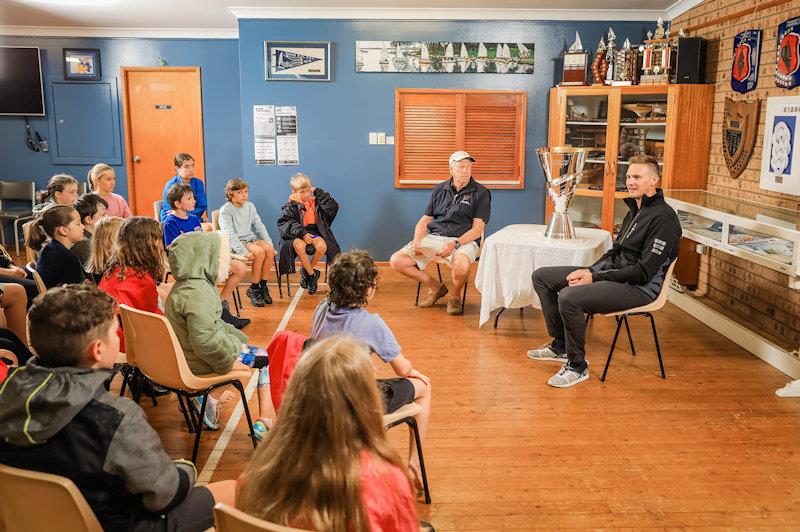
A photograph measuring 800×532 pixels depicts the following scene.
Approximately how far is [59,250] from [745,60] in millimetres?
4774

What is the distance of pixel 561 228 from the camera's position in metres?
4.98

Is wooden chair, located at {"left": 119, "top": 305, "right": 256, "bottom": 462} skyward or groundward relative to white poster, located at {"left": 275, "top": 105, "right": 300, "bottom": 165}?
groundward

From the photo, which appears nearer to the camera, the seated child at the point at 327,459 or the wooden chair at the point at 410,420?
the seated child at the point at 327,459

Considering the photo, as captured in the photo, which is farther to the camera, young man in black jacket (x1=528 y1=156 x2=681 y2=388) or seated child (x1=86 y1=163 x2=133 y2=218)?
seated child (x1=86 y1=163 x2=133 y2=218)

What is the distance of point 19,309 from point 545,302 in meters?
3.06

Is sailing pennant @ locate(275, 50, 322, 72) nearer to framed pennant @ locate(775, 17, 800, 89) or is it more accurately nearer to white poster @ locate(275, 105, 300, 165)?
white poster @ locate(275, 105, 300, 165)

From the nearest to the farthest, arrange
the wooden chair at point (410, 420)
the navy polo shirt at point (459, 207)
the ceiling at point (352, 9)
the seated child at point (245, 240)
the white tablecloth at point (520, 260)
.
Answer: the wooden chair at point (410, 420) → the white tablecloth at point (520, 260) → the navy polo shirt at point (459, 207) → the seated child at point (245, 240) → the ceiling at point (352, 9)

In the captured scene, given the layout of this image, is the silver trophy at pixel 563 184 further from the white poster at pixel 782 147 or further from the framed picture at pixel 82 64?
the framed picture at pixel 82 64

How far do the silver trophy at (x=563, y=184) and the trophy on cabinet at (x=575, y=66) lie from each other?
2.02 m

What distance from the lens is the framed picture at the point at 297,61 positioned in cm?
711

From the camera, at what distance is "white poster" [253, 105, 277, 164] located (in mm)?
7219

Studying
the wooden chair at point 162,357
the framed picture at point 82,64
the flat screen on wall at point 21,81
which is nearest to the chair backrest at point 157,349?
the wooden chair at point 162,357

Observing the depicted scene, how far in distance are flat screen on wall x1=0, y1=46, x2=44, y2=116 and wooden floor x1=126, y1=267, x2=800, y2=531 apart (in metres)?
5.59

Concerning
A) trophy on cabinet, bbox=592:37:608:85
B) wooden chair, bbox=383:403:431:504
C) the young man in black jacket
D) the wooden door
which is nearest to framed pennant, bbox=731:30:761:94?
trophy on cabinet, bbox=592:37:608:85
